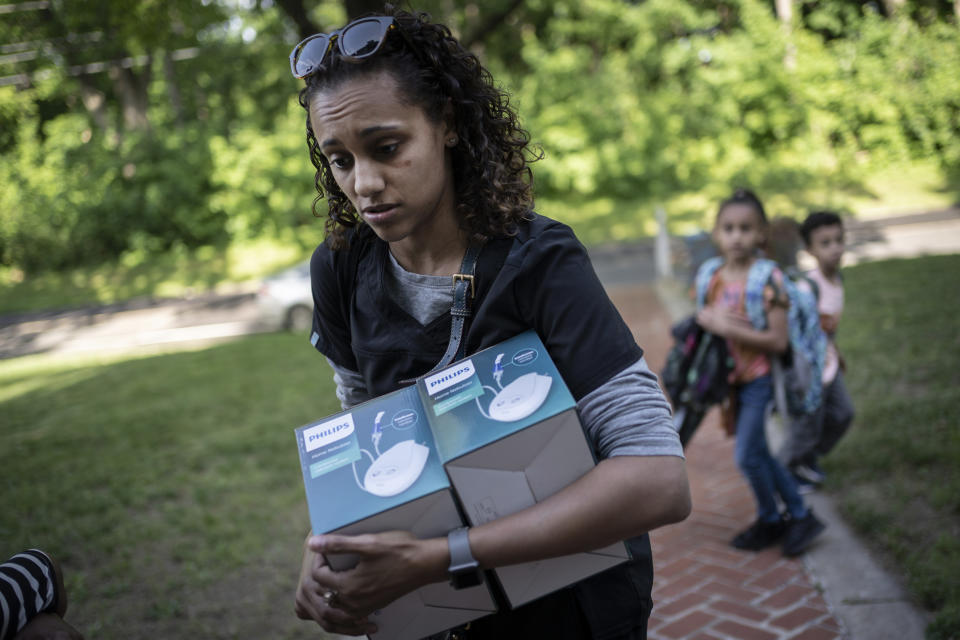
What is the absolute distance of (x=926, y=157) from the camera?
61.4 ft

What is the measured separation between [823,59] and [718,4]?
692 cm

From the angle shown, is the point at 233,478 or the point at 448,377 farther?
the point at 233,478

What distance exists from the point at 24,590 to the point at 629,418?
155cm

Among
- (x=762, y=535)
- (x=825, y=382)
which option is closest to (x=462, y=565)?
(x=762, y=535)

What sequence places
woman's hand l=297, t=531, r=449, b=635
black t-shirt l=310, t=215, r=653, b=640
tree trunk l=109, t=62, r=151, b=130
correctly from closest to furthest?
woman's hand l=297, t=531, r=449, b=635, black t-shirt l=310, t=215, r=653, b=640, tree trunk l=109, t=62, r=151, b=130

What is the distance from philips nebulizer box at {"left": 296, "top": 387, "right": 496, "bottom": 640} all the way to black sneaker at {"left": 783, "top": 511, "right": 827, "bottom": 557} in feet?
9.44

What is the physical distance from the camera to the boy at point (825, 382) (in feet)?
13.7

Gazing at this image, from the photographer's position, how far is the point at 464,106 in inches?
64.7

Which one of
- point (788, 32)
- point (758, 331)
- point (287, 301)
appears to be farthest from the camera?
point (788, 32)

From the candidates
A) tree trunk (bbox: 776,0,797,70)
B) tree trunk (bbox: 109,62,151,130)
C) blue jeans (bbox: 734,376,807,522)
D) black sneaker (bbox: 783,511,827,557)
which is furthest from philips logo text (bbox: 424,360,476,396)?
tree trunk (bbox: 109,62,151,130)

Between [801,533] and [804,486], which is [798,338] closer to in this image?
[801,533]

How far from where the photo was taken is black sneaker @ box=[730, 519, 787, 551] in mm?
3998

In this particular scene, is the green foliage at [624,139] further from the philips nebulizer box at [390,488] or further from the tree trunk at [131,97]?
the philips nebulizer box at [390,488]

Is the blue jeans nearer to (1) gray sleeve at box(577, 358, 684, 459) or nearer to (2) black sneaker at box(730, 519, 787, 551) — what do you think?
(2) black sneaker at box(730, 519, 787, 551)
